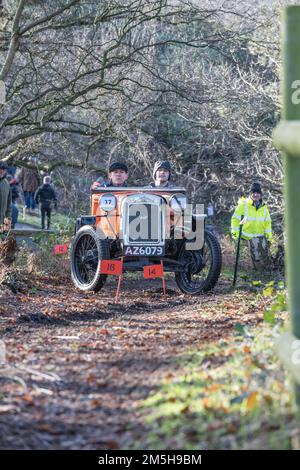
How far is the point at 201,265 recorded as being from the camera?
12180 millimetres

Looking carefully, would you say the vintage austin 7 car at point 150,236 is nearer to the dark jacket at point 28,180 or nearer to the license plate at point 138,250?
the license plate at point 138,250

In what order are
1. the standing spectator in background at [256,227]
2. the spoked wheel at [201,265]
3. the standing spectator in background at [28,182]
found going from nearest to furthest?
1. the spoked wheel at [201,265]
2. the standing spectator in background at [256,227]
3. the standing spectator in background at [28,182]

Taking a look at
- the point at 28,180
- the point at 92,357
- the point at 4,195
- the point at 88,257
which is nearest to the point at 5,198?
the point at 4,195

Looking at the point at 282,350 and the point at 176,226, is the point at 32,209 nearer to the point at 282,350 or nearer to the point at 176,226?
the point at 176,226

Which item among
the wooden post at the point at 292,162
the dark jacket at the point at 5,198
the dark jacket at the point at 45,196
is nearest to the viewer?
the wooden post at the point at 292,162

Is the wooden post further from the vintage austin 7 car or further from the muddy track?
the vintage austin 7 car

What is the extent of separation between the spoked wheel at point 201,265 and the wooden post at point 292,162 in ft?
25.7

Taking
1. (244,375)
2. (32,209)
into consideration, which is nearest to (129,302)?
(244,375)

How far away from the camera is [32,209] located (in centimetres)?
3153

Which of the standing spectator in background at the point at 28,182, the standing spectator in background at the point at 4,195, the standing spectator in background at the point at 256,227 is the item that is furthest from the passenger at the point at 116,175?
the standing spectator in background at the point at 28,182

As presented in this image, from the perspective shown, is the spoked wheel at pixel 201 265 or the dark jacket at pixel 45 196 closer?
the spoked wheel at pixel 201 265

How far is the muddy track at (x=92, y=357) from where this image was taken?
14.9 ft

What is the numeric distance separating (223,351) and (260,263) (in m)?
10.3

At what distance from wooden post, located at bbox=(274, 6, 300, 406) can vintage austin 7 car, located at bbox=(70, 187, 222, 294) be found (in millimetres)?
7907
